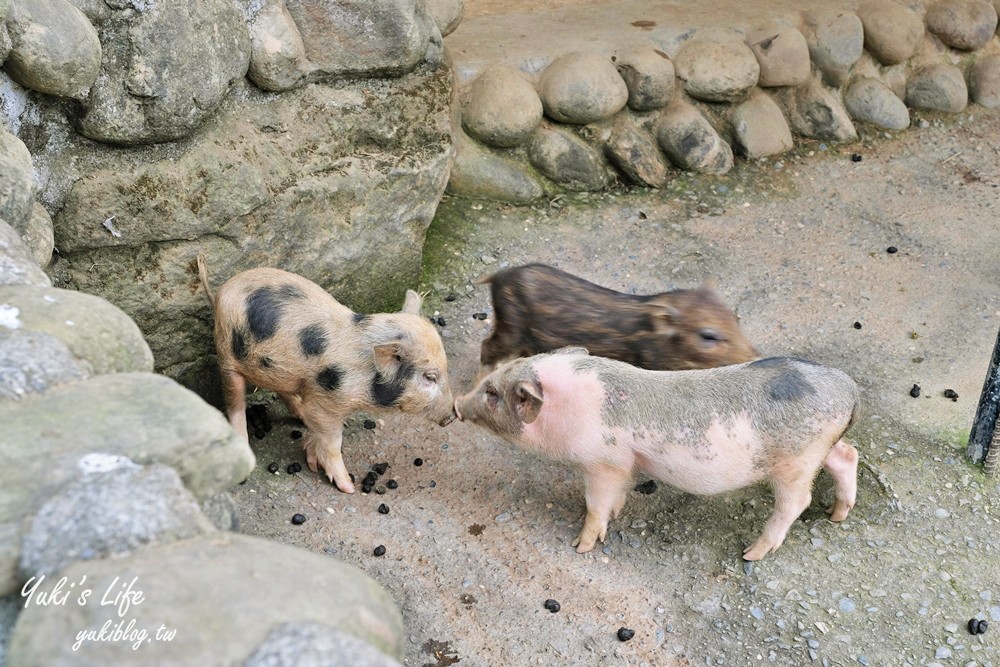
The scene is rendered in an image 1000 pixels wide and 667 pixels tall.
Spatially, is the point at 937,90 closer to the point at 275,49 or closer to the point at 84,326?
the point at 275,49

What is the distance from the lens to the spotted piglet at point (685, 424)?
200 inches

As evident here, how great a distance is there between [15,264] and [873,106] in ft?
25.2

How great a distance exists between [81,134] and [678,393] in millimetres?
3124

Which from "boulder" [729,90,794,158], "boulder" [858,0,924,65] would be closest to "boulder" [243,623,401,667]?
"boulder" [729,90,794,158]

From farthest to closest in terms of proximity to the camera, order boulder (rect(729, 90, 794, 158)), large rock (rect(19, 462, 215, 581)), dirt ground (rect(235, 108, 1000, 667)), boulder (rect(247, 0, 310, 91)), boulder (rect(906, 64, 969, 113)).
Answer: boulder (rect(906, 64, 969, 113))
boulder (rect(729, 90, 794, 158))
boulder (rect(247, 0, 310, 91))
dirt ground (rect(235, 108, 1000, 667))
large rock (rect(19, 462, 215, 581))

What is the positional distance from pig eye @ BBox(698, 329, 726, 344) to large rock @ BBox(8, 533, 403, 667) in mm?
3130

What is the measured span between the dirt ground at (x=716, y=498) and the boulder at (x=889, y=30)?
1695mm

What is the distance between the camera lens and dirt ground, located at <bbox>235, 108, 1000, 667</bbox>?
16.4 feet

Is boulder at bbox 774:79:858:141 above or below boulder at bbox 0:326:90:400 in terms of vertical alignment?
below

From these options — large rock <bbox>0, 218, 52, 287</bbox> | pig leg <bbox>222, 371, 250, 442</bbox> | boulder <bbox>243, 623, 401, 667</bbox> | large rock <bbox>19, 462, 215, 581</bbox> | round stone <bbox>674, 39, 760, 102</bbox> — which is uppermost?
large rock <bbox>0, 218, 52, 287</bbox>

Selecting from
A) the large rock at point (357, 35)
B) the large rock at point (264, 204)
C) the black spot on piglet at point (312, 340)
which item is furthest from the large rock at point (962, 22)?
the black spot on piglet at point (312, 340)

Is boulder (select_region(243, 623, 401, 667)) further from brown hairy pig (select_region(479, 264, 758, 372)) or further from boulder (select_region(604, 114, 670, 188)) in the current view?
boulder (select_region(604, 114, 670, 188))

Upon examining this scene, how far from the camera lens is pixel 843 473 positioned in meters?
5.51

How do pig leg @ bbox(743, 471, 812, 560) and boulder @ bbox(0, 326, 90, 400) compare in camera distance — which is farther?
pig leg @ bbox(743, 471, 812, 560)
